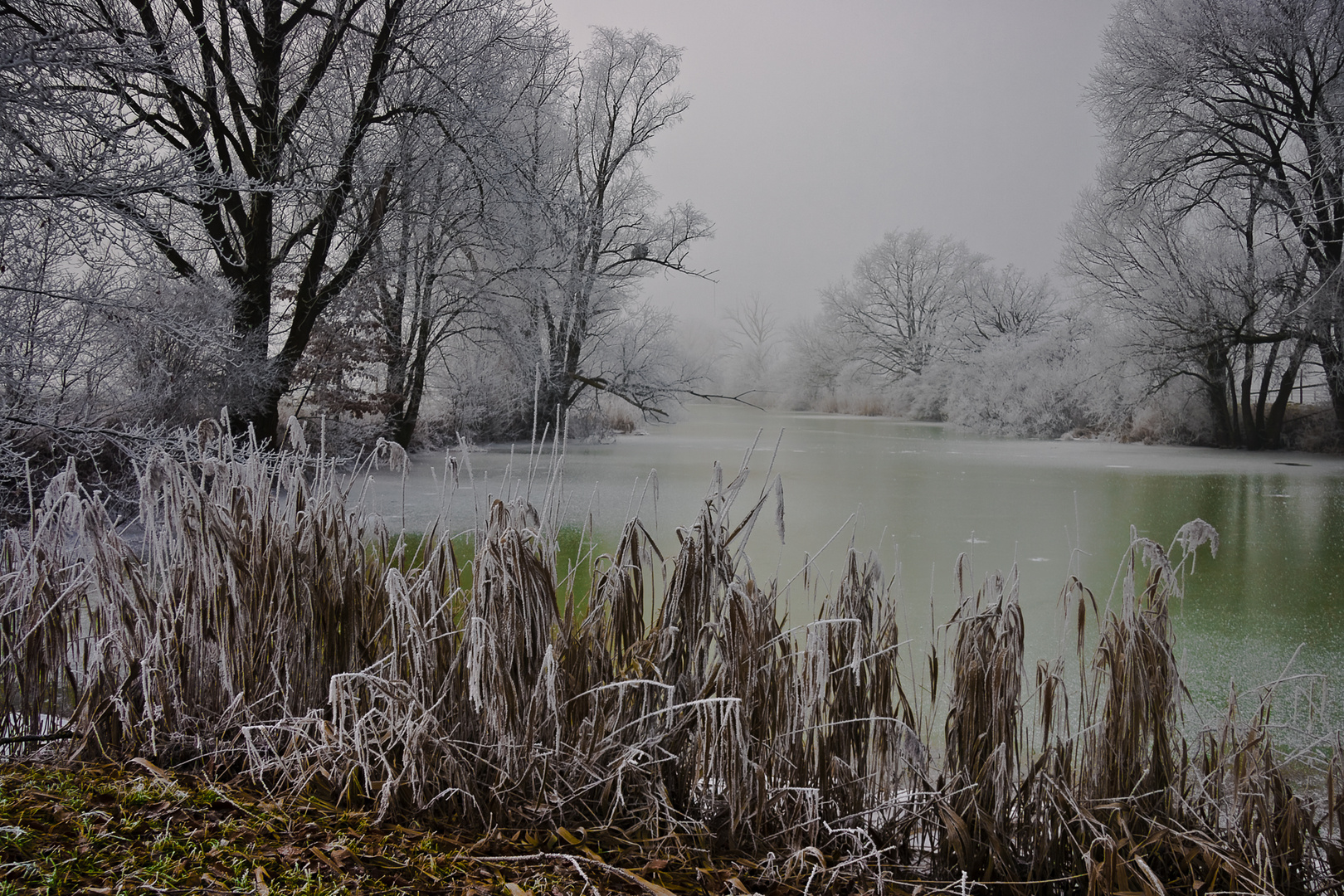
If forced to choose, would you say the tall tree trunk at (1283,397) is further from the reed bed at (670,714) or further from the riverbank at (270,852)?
the riverbank at (270,852)

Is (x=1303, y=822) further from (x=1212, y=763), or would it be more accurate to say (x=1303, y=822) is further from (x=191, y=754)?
(x=191, y=754)

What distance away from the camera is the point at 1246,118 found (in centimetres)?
361

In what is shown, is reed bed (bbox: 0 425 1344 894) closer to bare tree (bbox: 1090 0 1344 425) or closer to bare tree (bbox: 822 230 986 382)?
bare tree (bbox: 822 230 986 382)

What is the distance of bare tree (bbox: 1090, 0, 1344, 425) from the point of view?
135 inches

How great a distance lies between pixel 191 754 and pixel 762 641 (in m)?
0.67

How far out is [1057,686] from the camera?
92cm

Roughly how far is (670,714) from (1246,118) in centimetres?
427

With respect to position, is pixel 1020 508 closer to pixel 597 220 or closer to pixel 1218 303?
pixel 1218 303

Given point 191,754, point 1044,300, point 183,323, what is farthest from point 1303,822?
point 1044,300

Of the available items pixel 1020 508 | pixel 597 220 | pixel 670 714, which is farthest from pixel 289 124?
pixel 1020 508

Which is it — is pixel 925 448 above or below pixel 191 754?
above

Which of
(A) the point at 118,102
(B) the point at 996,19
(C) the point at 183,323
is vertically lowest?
(C) the point at 183,323

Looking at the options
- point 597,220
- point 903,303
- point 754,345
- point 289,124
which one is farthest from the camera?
point 903,303

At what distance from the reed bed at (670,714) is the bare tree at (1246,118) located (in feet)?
11.8
